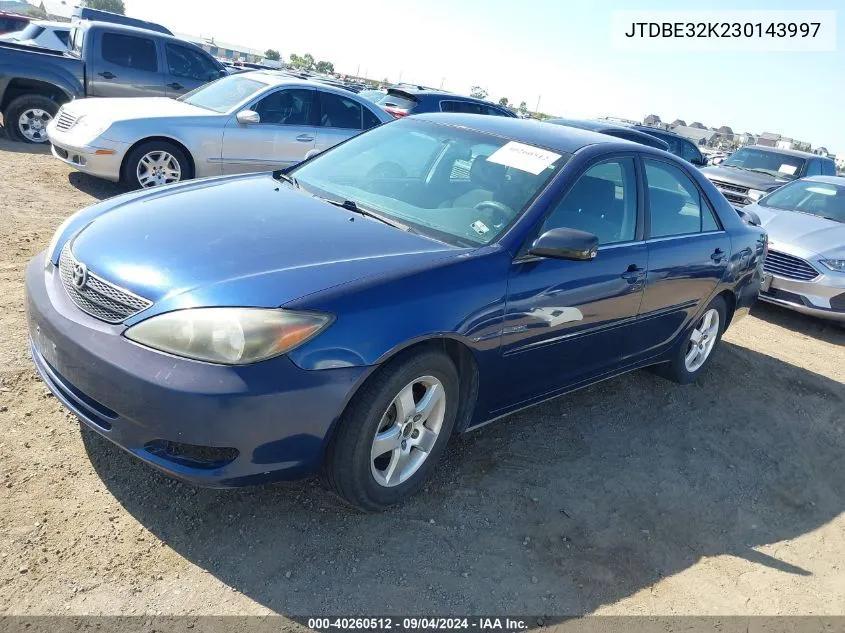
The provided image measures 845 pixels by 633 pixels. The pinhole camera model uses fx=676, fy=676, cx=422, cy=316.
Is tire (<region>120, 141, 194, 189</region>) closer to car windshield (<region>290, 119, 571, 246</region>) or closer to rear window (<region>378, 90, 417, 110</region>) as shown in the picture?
car windshield (<region>290, 119, 571, 246</region>)

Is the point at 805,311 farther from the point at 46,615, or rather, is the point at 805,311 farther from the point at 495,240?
the point at 46,615

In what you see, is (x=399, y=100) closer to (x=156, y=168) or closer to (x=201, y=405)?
(x=156, y=168)

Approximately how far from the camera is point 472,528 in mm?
2928

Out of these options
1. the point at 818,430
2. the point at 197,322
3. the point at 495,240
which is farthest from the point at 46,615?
the point at 818,430

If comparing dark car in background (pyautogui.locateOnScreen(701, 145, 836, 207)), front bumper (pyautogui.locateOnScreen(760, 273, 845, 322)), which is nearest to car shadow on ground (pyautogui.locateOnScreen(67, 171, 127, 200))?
front bumper (pyautogui.locateOnScreen(760, 273, 845, 322))

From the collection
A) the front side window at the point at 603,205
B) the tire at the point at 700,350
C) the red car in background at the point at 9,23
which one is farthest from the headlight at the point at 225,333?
the red car in background at the point at 9,23

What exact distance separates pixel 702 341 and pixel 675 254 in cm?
112

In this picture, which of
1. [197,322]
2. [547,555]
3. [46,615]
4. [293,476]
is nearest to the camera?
[46,615]

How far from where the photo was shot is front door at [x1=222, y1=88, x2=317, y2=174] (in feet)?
25.0

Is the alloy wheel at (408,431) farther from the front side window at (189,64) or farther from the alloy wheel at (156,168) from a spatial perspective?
the front side window at (189,64)

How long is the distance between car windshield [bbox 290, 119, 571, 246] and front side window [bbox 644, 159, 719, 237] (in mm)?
831

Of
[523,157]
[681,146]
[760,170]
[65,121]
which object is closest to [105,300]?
[523,157]

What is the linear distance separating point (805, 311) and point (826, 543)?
14.1ft

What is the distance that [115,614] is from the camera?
220 cm
